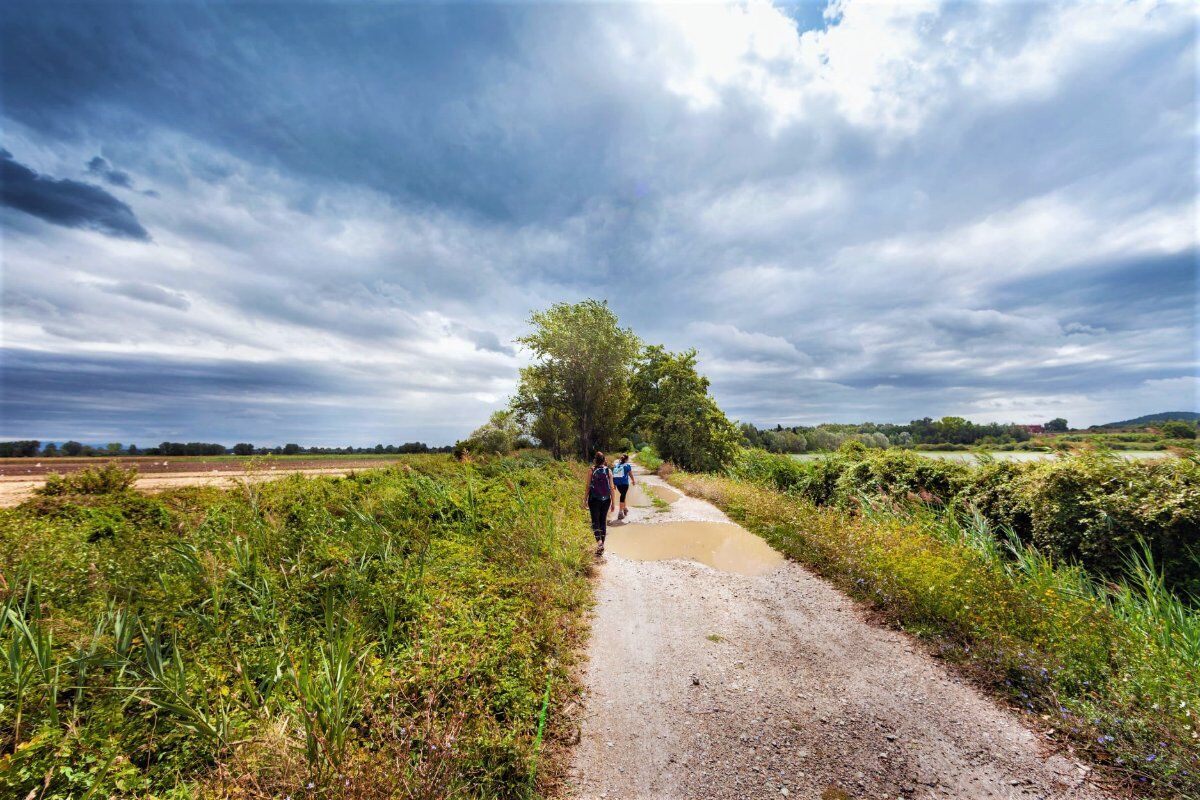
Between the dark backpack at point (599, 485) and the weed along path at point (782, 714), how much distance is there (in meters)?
2.50

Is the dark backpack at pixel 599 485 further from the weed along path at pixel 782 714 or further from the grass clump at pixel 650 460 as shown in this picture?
the grass clump at pixel 650 460

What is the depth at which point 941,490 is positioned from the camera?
10.0 metres

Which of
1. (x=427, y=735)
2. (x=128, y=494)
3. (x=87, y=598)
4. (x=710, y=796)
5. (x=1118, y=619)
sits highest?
(x=128, y=494)

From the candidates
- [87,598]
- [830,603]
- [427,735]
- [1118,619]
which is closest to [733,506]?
[830,603]

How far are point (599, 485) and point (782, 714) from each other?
5.47 meters

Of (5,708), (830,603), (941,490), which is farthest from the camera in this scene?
(941,490)

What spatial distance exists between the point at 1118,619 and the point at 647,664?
5138 mm

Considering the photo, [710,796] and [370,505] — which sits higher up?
[370,505]

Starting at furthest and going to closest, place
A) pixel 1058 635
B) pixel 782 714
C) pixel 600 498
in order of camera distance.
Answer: pixel 600 498
pixel 1058 635
pixel 782 714

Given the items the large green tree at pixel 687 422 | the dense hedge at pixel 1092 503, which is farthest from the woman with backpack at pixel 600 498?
the large green tree at pixel 687 422

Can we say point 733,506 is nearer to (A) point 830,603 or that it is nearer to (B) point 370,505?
(A) point 830,603

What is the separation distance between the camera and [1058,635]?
14.2 ft

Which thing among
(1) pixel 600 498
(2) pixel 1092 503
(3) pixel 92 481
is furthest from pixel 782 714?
(3) pixel 92 481

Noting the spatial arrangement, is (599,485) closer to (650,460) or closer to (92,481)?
(92,481)
